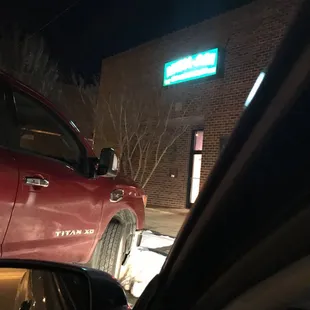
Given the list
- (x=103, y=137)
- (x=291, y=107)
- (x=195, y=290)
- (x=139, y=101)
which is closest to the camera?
(x=291, y=107)

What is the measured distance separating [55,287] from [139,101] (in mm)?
13472

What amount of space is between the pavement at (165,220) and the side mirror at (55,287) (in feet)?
20.7

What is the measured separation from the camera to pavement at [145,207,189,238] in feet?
31.4

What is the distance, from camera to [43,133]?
4160mm

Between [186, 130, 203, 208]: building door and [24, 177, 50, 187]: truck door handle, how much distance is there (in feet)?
34.6

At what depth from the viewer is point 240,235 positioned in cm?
105

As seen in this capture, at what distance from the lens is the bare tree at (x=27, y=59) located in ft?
56.3

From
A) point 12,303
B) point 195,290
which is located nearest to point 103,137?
point 12,303

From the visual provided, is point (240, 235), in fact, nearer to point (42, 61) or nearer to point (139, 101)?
point (139, 101)

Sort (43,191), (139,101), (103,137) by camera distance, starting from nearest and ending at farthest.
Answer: (43,191)
(139,101)
(103,137)

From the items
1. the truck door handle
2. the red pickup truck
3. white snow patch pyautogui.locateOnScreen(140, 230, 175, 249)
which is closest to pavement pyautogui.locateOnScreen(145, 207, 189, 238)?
white snow patch pyautogui.locateOnScreen(140, 230, 175, 249)

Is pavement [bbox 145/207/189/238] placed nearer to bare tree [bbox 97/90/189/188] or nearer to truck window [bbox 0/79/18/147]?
bare tree [bbox 97/90/189/188]

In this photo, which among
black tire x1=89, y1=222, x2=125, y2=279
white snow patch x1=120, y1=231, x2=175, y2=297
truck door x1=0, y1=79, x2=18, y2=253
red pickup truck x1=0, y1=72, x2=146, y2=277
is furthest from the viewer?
white snow patch x1=120, y1=231, x2=175, y2=297

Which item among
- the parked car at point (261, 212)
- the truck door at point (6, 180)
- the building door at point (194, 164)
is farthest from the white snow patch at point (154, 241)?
the building door at point (194, 164)
